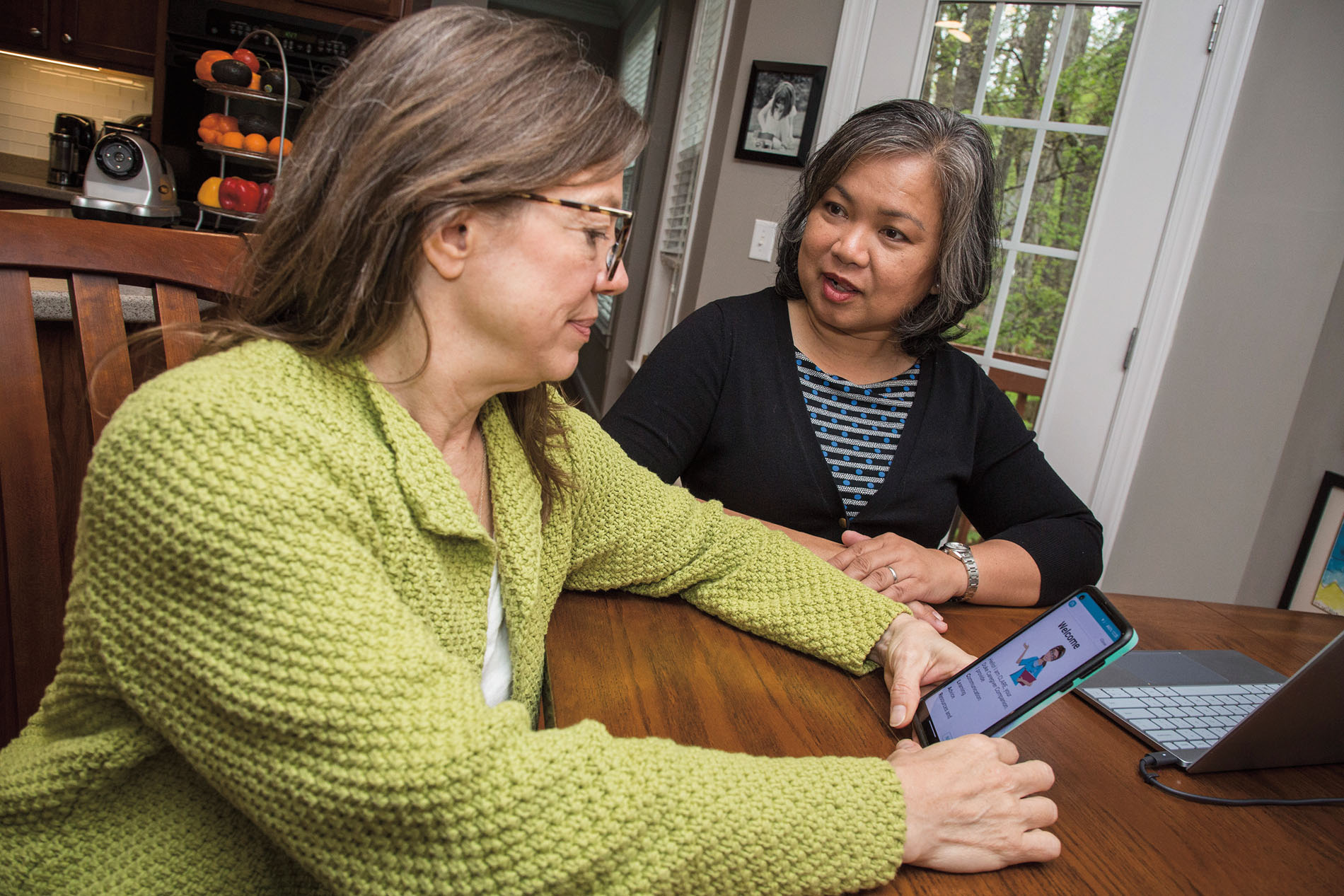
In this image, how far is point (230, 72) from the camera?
275cm

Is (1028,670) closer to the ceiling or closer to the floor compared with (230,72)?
closer to the floor

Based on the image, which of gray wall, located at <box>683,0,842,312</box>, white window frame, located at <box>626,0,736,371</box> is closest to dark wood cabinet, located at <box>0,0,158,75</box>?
white window frame, located at <box>626,0,736,371</box>

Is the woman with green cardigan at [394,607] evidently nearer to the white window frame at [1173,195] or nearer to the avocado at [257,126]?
the white window frame at [1173,195]

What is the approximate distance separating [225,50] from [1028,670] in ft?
11.7

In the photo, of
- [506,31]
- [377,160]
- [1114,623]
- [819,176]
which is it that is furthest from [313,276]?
Result: [819,176]

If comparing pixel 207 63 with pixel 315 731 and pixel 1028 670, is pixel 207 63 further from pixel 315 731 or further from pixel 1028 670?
pixel 1028 670

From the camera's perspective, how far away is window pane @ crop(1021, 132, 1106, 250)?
7.53 ft

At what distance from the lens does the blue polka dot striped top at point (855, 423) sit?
1.42 metres

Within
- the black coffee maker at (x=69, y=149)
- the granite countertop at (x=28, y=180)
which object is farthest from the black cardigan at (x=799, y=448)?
the black coffee maker at (x=69, y=149)

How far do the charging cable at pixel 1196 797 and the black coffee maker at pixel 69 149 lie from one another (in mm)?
4901

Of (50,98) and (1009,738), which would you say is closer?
(1009,738)

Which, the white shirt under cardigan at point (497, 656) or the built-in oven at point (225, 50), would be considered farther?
the built-in oven at point (225, 50)

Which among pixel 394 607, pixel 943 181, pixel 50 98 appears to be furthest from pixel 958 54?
pixel 50 98

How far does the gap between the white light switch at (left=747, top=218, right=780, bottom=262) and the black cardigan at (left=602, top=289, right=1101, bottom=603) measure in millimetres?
1258
